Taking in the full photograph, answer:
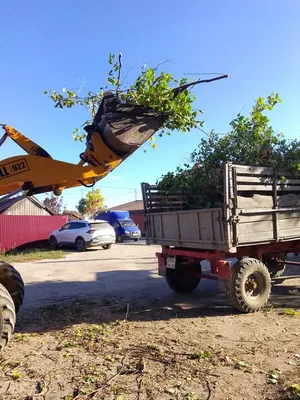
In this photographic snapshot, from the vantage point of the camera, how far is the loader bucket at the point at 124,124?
500 centimetres

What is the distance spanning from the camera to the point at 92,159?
5.21 metres

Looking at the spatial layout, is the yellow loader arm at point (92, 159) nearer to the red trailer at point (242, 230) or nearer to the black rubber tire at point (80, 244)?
the red trailer at point (242, 230)

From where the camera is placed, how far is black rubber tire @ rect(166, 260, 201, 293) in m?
8.12

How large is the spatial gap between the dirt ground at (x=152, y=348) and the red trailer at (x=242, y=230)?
0.68 metres

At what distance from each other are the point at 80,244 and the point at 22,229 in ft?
12.6

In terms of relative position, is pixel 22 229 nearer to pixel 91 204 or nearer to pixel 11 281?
pixel 11 281

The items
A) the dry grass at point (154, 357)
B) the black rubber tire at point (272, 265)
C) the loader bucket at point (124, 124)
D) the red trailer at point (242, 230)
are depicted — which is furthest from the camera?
the black rubber tire at point (272, 265)

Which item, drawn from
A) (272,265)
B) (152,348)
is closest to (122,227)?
(272,265)

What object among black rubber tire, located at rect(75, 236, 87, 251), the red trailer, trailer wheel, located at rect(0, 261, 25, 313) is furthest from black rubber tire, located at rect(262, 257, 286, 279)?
black rubber tire, located at rect(75, 236, 87, 251)

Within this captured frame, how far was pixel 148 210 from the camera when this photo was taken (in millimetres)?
8008

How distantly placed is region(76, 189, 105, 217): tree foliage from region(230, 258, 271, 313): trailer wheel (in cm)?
5314

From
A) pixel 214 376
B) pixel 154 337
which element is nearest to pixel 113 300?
pixel 154 337

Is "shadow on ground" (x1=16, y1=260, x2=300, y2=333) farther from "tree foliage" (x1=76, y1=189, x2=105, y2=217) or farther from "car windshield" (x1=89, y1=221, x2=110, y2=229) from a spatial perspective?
"tree foliage" (x1=76, y1=189, x2=105, y2=217)

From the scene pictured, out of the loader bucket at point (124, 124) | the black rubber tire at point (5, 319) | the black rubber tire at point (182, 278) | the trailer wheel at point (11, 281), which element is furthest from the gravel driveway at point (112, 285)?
the loader bucket at point (124, 124)
